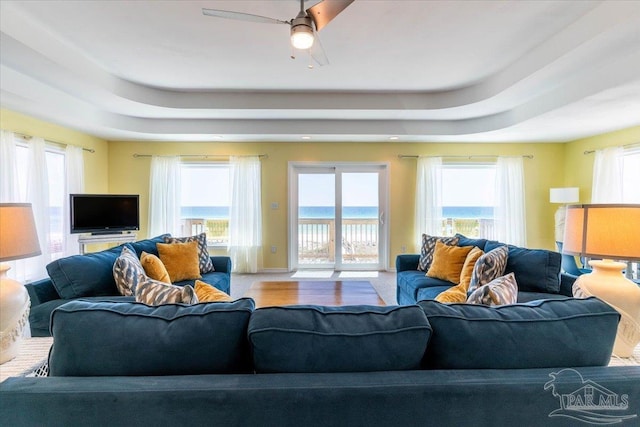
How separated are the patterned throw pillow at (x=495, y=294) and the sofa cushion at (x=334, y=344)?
2.08ft

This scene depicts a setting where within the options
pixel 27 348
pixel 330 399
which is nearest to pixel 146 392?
pixel 330 399

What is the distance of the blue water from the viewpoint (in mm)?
5562

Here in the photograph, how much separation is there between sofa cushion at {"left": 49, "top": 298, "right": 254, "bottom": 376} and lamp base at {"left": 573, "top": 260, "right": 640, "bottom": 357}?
1460mm

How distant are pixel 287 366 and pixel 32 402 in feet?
2.09

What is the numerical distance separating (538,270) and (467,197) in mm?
3354

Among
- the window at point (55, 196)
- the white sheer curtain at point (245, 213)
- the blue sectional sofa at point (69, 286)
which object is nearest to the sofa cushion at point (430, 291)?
the blue sectional sofa at point (69, 286)

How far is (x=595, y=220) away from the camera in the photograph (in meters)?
1.41

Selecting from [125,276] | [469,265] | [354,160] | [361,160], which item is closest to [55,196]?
[125,276]

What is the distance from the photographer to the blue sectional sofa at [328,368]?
2.53 ft

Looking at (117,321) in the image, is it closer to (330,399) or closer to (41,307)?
(330,399)

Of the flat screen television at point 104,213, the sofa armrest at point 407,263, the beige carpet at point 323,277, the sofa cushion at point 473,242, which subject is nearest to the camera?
the sofa cushion at point 473,242

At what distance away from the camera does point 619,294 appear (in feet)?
4.30

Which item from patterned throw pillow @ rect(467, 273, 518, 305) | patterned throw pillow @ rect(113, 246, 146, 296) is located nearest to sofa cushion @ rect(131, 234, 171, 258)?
patterned throw pillow @ rect(113, 246, 146, 296)

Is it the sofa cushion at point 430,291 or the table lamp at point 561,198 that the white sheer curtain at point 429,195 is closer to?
the table lamp at point 561,198
